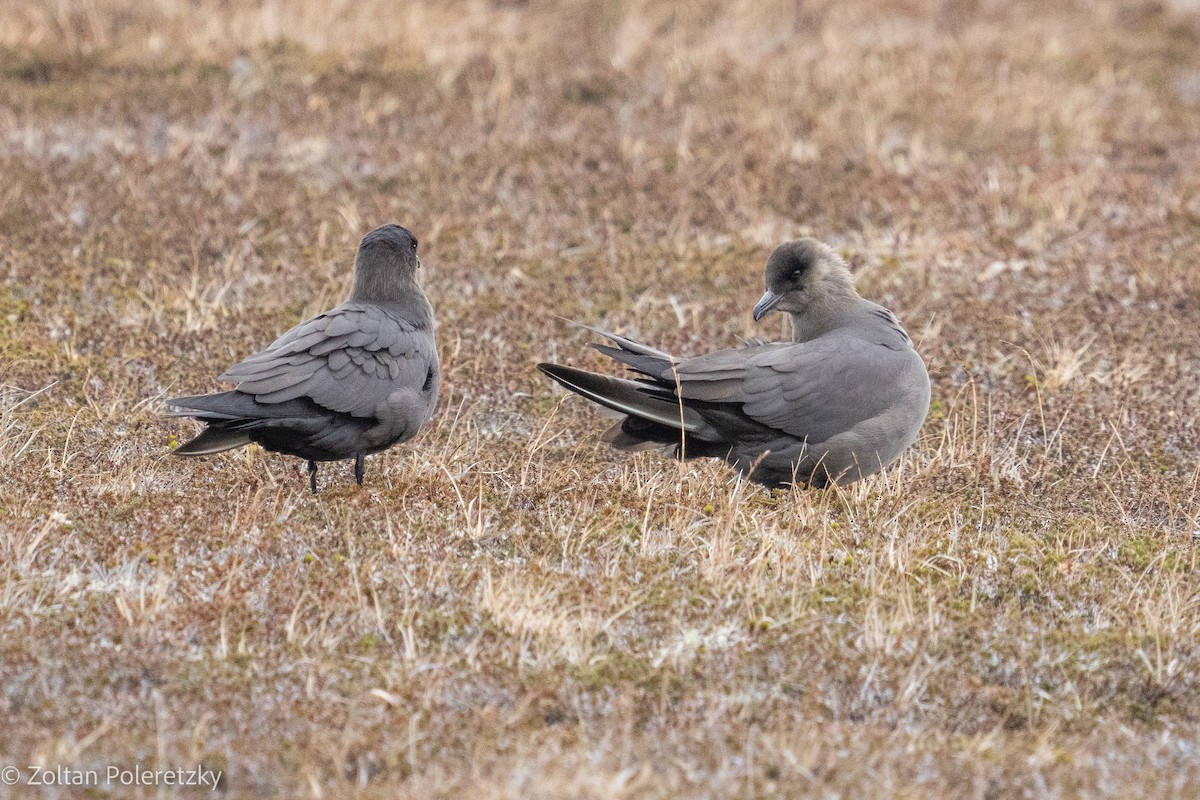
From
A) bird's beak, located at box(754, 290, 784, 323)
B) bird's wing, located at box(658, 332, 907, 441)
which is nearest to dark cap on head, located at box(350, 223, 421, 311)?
bird's wing, located at box(658, 332, 907, 441)

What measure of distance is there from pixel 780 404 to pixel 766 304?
732 mm

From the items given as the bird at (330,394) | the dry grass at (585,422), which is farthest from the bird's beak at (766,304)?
the bird at (330,394)

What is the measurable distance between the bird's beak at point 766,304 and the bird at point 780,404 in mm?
231

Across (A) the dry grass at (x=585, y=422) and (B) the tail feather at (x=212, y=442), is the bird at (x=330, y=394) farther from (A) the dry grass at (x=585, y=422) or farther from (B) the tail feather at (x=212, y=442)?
(A) the dry grass at (x=585, y=422)

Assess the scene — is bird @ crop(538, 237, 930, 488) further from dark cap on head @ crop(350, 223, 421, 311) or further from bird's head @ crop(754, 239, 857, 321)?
dark cap on head @ crop(350, 223, 421, 311)

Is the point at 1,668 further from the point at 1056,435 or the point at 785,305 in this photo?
the point at 1056,435

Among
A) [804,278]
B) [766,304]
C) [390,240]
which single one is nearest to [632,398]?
[766,304]

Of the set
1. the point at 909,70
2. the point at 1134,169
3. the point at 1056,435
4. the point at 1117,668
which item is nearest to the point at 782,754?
the point at 1117,668

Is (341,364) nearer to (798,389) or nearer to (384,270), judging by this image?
(384,270)

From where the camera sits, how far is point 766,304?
268 inches

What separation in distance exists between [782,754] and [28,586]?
9.01 ft

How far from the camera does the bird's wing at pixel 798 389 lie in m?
6.26

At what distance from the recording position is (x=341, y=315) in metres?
6.22

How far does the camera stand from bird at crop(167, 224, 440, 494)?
5766 millimetres
